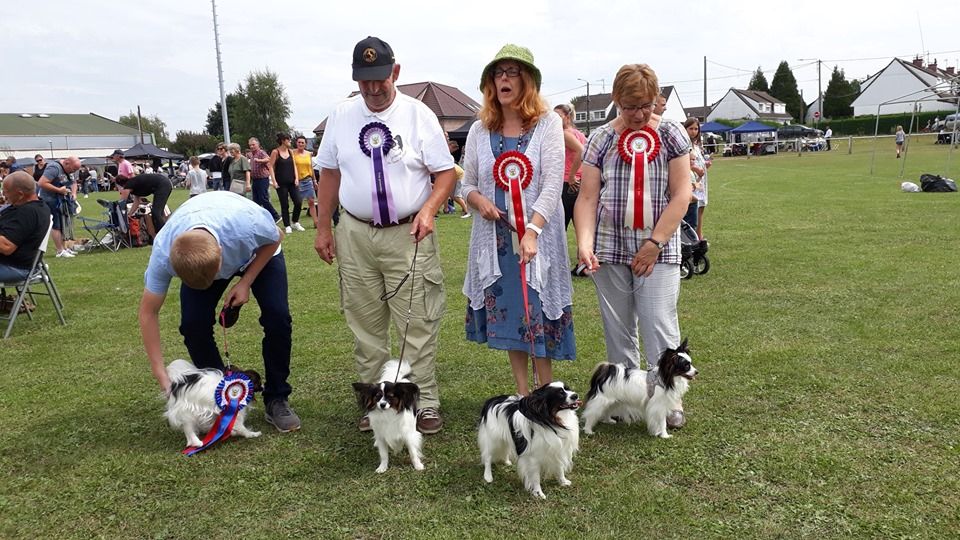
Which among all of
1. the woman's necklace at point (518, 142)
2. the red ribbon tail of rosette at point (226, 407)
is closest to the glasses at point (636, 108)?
the woman's necklace at point (518, 142)

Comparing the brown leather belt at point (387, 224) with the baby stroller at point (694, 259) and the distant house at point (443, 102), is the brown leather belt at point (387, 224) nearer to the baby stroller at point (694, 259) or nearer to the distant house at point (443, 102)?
the baby stroller at point (694, 259)

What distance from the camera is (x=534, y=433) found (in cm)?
284

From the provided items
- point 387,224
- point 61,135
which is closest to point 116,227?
point 387,224

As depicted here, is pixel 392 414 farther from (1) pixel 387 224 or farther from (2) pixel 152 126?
(2) pixel 152 126

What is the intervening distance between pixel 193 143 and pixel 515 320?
73194mm

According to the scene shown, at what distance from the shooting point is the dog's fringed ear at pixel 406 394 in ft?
10.2

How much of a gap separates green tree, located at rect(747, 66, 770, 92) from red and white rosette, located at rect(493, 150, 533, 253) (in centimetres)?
8854

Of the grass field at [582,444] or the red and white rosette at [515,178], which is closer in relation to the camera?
the grass field at [582,444]

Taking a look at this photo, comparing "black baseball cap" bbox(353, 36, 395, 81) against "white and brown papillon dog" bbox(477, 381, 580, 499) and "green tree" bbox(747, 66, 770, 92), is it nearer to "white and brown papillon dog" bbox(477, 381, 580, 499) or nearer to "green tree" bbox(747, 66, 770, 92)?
"white and brown papillon dog" bbox(477, 381, 580, 499)

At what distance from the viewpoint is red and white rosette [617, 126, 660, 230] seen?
319 cm

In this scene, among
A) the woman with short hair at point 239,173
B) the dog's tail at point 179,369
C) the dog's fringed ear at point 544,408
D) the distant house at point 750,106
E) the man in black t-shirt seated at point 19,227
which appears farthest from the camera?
the distant house at point 750,106

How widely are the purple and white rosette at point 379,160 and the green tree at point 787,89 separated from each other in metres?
83.5

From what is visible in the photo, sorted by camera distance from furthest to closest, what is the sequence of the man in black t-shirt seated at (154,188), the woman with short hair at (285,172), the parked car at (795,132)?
the parked car at (795,132) < the woman with short hair at (285,172) < the man in black t-shirt seated at (154,188)

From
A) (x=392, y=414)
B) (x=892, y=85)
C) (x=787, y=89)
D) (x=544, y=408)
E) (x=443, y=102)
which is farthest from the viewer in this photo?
(x=787, y=89)
